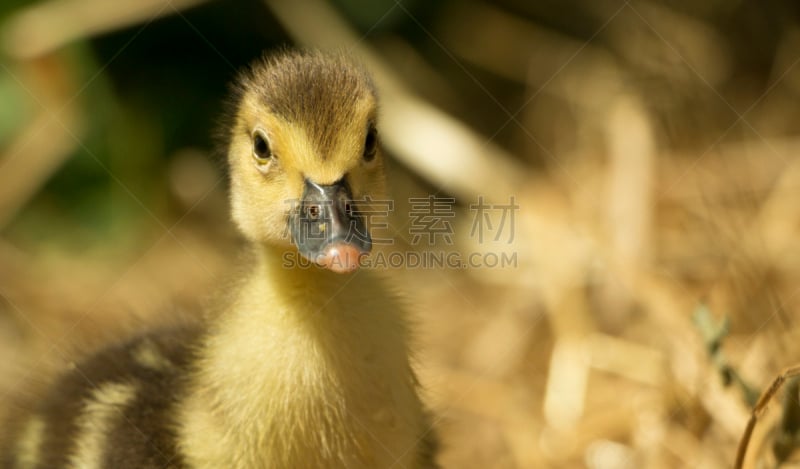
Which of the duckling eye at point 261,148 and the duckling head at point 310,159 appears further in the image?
the duckling eye at point 261,148

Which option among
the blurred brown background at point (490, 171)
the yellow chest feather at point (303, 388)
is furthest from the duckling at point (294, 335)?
the blurred brown background at point (490, 171)

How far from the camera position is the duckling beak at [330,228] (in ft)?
4.16

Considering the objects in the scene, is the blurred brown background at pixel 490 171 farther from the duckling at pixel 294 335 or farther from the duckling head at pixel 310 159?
the duckling head at pixel 310 159

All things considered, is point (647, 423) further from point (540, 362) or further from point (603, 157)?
point (603, 157)

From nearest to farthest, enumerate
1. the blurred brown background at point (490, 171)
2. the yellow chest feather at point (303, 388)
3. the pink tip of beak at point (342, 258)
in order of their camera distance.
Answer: the pink tip of beak at point (342, 258)
the yellow chest feather at point (303, 388)
the blurred brown background at point (490, 171)

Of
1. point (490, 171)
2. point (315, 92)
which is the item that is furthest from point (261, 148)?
point (490, 171)

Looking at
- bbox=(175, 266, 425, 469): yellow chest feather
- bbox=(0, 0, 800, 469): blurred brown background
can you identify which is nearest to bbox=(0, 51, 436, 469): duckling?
bbox=(175, 266, 425, 469): yellow chest feather

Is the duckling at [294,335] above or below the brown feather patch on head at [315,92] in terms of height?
below

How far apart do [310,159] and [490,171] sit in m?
1.44

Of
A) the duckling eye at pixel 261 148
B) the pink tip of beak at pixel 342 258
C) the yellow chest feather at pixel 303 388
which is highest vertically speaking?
the duckling eye at pixel 261 148

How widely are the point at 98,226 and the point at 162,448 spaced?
1.36m

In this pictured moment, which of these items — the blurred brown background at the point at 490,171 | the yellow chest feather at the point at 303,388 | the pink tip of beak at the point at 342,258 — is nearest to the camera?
the pink tip of beak at the point at 342,258

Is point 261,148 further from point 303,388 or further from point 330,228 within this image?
point 303,388

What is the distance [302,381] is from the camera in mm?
1408
